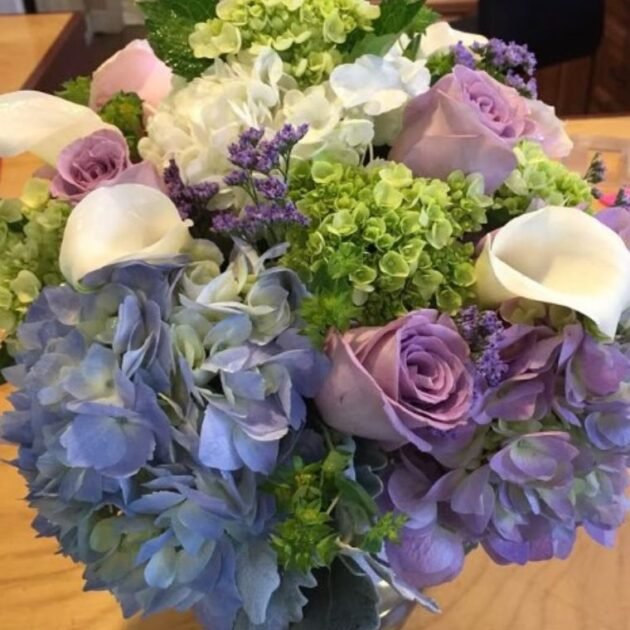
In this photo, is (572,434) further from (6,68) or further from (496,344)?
(6,68)

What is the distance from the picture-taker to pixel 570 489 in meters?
0.54

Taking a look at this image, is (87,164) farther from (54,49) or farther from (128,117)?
(54,49)

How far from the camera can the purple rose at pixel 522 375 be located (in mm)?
500

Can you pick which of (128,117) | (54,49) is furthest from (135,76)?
(54,49)

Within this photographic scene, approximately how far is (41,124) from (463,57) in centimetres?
27

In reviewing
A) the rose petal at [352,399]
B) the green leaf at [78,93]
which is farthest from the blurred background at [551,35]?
the rose petal at [352,399]

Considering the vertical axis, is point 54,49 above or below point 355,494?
below

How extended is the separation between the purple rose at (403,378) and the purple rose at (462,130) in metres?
0.10

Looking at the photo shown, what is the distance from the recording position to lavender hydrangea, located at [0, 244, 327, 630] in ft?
1.58

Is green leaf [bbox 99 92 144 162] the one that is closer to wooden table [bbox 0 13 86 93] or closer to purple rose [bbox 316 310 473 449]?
purple rose [bbox 316 310 473 449]

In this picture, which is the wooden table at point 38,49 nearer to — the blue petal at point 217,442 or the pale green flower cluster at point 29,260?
the pale green flower cluster at point 29,260

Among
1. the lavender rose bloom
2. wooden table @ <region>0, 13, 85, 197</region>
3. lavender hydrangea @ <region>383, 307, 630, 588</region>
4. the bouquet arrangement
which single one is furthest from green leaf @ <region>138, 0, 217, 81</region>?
wooden table @ <region>0, 13, 85, 197</region>

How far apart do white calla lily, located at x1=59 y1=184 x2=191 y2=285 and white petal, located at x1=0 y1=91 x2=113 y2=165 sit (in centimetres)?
10

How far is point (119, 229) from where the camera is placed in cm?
53
